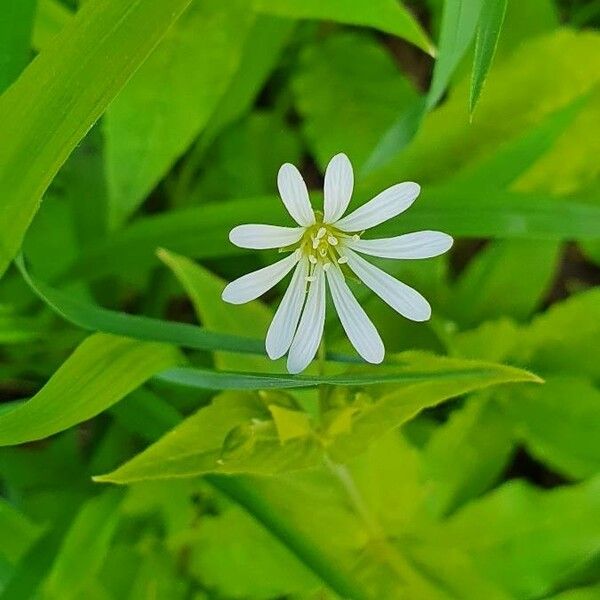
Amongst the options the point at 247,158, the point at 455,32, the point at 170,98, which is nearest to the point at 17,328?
the point at 170,98

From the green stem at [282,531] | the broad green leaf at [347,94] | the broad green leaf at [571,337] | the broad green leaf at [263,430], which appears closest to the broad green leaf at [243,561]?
the green stem at [282,531]

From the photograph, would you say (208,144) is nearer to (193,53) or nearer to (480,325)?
(193,53)

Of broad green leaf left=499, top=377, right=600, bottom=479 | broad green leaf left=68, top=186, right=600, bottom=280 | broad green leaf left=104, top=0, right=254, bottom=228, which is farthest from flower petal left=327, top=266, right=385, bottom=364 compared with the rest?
broad green leaf left=499, top=377, right=600, bottom=479

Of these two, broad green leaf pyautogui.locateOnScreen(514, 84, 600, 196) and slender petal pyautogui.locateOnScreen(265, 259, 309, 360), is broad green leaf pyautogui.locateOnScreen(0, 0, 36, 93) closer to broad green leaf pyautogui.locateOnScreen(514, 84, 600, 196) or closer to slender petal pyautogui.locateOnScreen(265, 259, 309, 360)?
slender petal pyautogui.locateOnScreen(265, 259, 309, 360)

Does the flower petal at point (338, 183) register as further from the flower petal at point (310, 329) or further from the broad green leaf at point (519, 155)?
the broad green leaf at point (519, 155)

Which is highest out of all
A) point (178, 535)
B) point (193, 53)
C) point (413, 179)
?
point (193, 53)

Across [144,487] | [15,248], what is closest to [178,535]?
[144,487]
